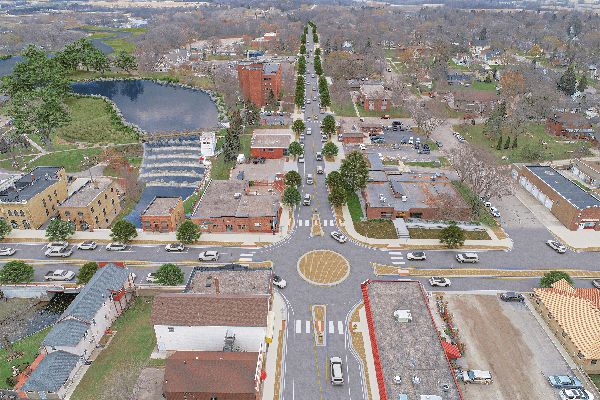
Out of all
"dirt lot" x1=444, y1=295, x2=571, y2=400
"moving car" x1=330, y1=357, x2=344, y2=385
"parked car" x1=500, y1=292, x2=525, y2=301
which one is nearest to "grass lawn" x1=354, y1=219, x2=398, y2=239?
"dirt lot" x1=444, y1=295, x2=571, y2=400

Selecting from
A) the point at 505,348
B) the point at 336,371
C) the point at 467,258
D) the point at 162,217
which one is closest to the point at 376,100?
the point at 467,258

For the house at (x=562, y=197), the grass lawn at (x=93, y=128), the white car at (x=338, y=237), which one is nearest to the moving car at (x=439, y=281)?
the white car at (x=338, y=237)

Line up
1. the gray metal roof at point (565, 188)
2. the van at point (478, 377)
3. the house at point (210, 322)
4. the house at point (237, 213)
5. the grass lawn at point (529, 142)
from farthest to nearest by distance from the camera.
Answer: the grass lawn at point (529, 142), the gray metal roof at point (565, 188), the house at point (237, 213), the house at point (210, 322), the van at point (478, 377)

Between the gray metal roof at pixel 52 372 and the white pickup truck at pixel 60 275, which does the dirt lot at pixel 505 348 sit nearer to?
the gray metal roof at pixel 52 372

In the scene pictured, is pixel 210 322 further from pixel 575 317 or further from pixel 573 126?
pixel 573 126

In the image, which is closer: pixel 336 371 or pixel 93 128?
pixel 336 371

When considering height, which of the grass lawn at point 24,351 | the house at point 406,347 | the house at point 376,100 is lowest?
the grass lawn at point 24,351
